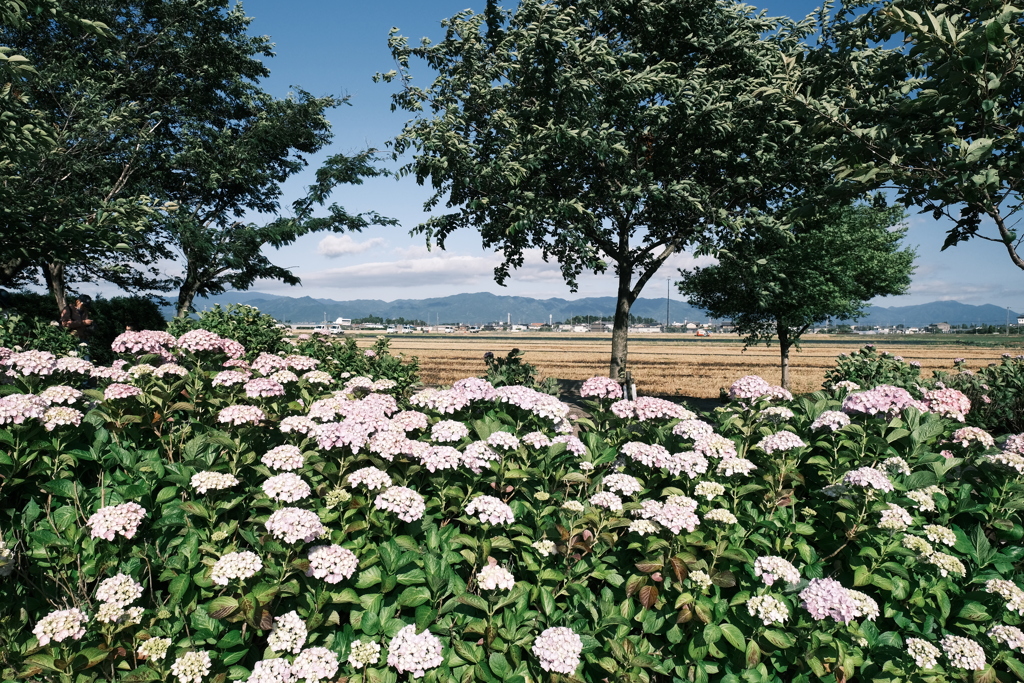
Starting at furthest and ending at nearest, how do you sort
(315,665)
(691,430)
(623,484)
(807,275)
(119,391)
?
(807,275) → (119,391) → (691,430) → (623,484) → (315,665)

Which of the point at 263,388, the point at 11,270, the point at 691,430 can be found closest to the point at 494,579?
the point at 691,430

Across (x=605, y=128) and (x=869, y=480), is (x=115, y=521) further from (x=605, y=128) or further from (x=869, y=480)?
(x=605, y=128)

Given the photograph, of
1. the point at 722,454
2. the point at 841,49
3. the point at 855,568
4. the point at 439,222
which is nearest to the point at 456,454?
the point at 722,454

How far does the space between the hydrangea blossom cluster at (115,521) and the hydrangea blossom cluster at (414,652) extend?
167 centimetres

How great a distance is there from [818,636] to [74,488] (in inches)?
180

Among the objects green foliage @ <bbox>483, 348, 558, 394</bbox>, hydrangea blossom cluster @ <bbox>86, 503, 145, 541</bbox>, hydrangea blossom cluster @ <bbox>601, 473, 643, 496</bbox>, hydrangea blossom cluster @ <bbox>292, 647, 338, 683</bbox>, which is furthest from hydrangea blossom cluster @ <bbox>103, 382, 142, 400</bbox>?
green foliage @ <bbox>483, 348, 558, 394</bbox>

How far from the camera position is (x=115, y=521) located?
2.91 metres

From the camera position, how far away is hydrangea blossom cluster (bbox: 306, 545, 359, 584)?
8.43 feet

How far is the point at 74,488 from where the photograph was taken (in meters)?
3.32

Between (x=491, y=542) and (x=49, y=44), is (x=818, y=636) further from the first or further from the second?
(x=49, y=44)

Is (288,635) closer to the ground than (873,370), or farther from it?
closer to the ground

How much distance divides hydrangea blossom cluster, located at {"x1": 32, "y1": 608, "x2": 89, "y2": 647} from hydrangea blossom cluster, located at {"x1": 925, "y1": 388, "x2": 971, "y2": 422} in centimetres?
668

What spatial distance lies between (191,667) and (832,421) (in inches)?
167

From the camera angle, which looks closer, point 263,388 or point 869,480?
point 869,480
